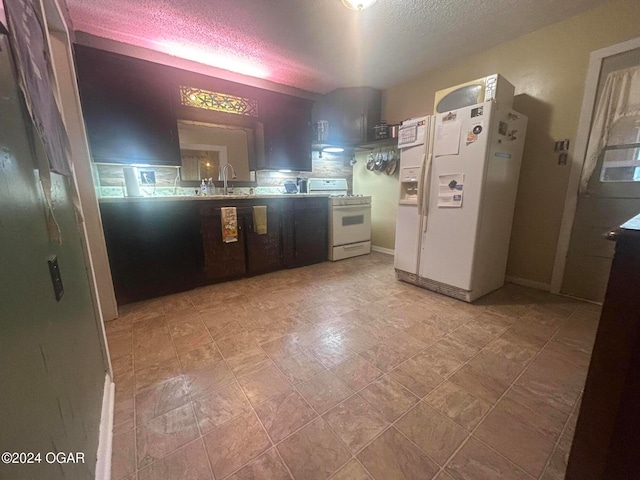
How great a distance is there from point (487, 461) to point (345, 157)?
399 cm

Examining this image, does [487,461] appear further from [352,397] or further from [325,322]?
[325,322]

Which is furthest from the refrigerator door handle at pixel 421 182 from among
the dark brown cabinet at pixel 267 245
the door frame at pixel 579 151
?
the dark brown cabinet at pixel 267 245

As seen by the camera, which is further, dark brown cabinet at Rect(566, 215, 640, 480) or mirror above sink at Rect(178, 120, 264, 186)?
mirror above sink at Rect(178, 120, 264, 186)

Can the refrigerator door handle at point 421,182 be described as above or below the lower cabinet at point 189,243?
above

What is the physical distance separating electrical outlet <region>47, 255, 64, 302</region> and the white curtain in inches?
135

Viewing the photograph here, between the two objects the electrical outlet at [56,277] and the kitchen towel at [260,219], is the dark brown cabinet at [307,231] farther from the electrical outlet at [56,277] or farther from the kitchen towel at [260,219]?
the electrical outlet at [56,277]

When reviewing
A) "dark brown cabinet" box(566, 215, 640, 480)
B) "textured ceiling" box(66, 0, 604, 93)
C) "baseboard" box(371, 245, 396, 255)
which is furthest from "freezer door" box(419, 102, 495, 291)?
"dark brown cabinet" box(566, 215, 640, 480)

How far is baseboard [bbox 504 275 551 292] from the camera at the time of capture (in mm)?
2483

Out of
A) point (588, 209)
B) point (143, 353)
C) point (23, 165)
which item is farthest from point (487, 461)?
point (588, 209)

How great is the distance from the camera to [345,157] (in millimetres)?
4258

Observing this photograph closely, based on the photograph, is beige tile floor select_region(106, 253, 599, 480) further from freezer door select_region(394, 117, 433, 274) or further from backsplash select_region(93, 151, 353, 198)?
backsplash select_region(93, 151, 353, 198)

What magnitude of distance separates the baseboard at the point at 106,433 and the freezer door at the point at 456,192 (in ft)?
8.10

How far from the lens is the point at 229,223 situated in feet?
8.63

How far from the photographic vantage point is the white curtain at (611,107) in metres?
1.92
